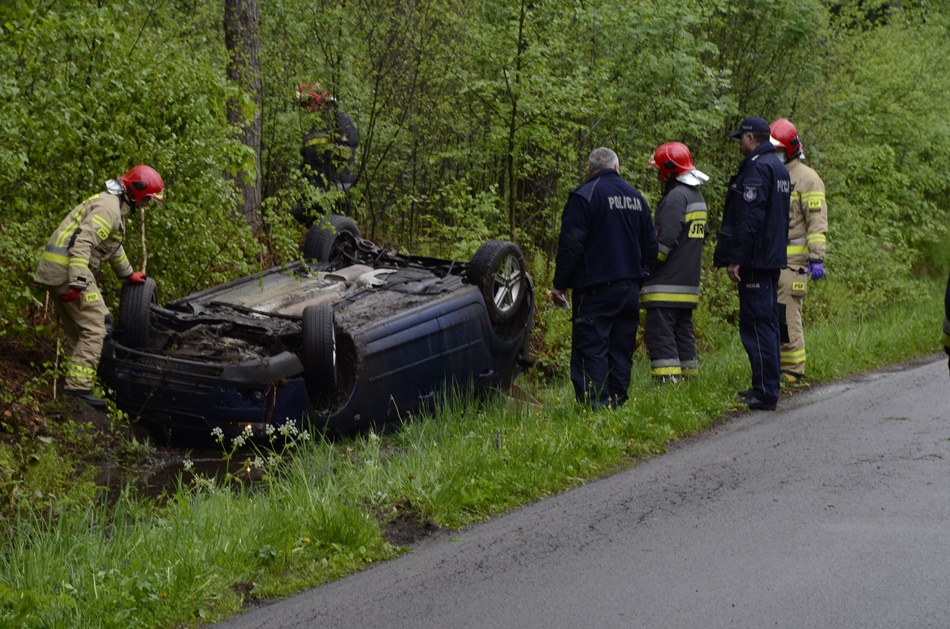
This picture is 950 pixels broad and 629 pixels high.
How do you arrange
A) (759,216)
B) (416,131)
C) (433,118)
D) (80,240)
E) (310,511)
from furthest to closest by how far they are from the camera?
(416,131), (433,118), (759,216), (80,240), (310,511)

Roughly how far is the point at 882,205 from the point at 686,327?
9645 mm

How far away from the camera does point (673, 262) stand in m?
9.36

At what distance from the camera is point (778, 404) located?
29.3ft

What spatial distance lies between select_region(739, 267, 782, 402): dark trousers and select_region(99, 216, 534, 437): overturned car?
197 centimetres

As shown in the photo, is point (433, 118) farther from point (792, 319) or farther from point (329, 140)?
point (792, 319)

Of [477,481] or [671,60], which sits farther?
[671,60]

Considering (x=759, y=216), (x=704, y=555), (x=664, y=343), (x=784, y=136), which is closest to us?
(x=704, y=555)

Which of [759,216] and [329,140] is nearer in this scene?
[759,216]

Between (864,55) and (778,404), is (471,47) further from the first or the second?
(864,55)

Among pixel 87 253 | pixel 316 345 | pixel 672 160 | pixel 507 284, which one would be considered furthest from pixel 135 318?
pixel 672 160

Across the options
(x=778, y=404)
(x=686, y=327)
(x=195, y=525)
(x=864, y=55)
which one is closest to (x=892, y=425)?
(x=778, y=404)

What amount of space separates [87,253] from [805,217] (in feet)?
19.7

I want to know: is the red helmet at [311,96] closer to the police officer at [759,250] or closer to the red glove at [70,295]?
the red glove at [70,295]

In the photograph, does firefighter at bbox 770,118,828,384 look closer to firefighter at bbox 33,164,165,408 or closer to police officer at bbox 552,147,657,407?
police officer at bbox 552,147,657,407
